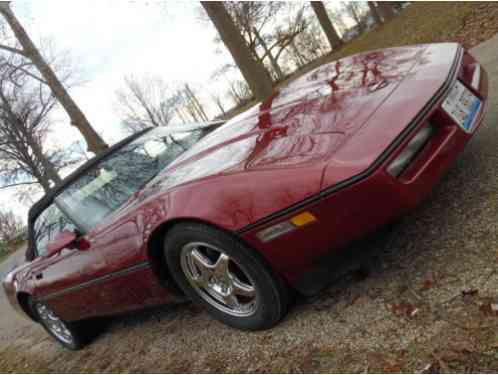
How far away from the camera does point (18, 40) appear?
31.6 ft

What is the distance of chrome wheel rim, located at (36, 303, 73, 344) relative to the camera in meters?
3.42

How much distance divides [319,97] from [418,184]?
0.92 metres

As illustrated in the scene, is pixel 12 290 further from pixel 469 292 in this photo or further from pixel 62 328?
pixel 469 292

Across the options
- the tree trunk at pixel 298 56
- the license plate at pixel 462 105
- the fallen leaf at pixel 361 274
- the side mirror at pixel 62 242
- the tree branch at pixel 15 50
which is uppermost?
the tree branch at pixel 15 50

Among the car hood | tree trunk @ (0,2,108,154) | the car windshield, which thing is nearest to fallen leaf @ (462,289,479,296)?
the car hood

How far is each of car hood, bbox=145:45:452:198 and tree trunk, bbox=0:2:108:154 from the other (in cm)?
733

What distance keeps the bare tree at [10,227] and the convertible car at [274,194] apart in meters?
21.0

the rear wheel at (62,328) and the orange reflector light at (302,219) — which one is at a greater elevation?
the orange reflector light at (302,219)

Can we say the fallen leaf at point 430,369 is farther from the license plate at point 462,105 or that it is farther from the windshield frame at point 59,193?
the windshield frame at point 59,193

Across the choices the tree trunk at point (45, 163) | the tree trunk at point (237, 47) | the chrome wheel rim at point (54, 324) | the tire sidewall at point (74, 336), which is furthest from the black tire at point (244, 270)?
the tree trunk at point (45, 163)

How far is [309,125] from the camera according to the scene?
1.97 m

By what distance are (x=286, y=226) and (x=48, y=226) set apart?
223 centimetres

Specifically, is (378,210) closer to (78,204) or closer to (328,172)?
(328,172)

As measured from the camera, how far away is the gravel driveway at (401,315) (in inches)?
57.1
